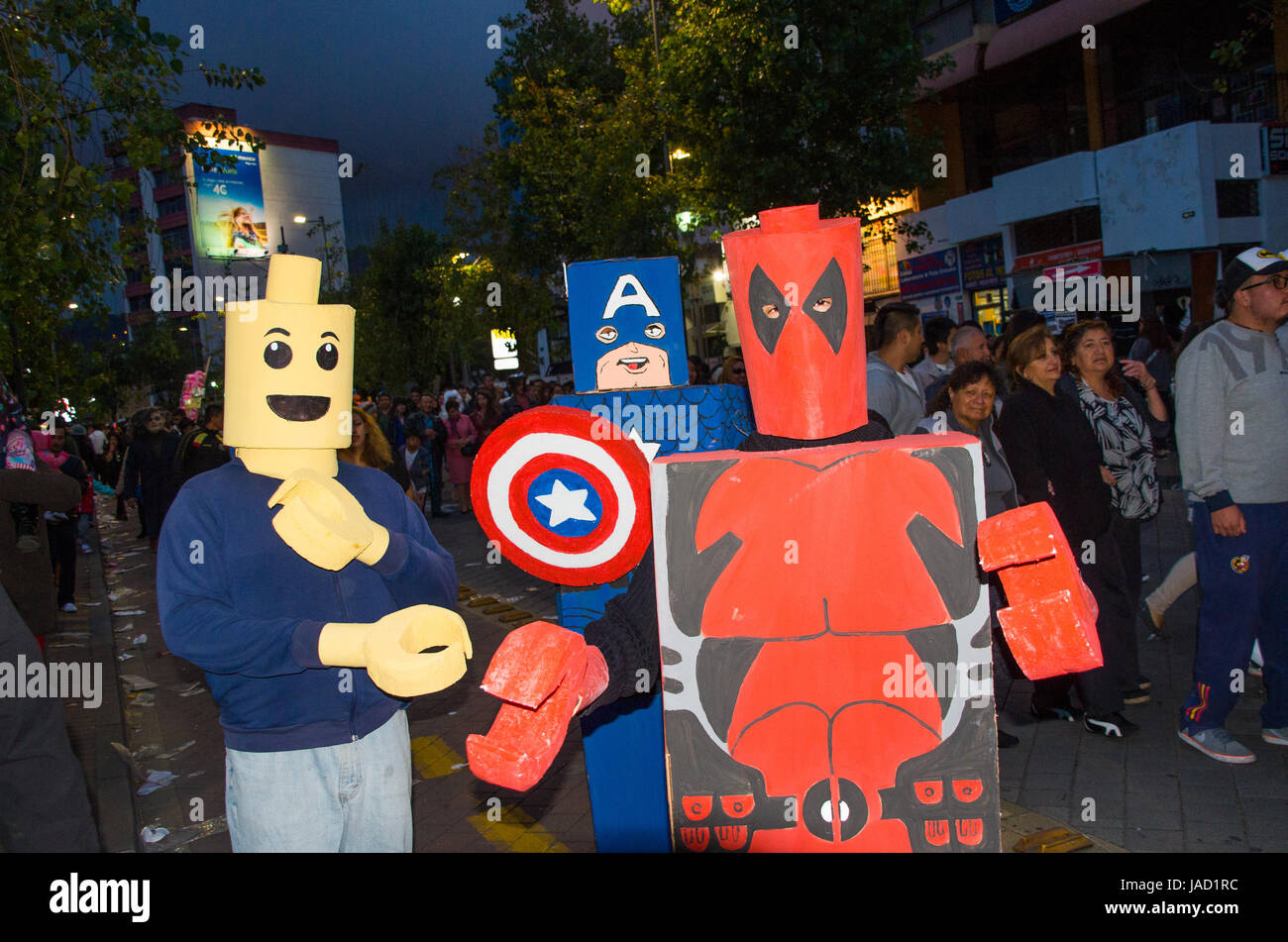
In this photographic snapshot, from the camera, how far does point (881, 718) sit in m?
2.02

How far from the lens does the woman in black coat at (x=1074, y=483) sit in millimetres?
4676

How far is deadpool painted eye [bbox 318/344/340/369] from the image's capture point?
2.49 meters

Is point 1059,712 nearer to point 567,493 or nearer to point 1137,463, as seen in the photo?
point 1137,463

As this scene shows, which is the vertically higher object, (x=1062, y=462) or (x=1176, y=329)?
(x=1176, y=329)

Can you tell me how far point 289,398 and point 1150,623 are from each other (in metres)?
5.61

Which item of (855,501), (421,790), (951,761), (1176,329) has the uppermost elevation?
(1176,329)

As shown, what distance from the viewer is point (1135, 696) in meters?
5.07

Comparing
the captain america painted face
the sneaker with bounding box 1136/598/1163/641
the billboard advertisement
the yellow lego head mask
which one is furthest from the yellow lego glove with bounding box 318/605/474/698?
the billboard advertisement

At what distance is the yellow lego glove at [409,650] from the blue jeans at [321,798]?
0.40m

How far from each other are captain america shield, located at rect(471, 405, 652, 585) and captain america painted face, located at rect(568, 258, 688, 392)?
3.38ft

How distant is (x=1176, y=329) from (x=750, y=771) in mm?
13377

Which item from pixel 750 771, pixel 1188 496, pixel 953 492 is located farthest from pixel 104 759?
pixel 1188 496
